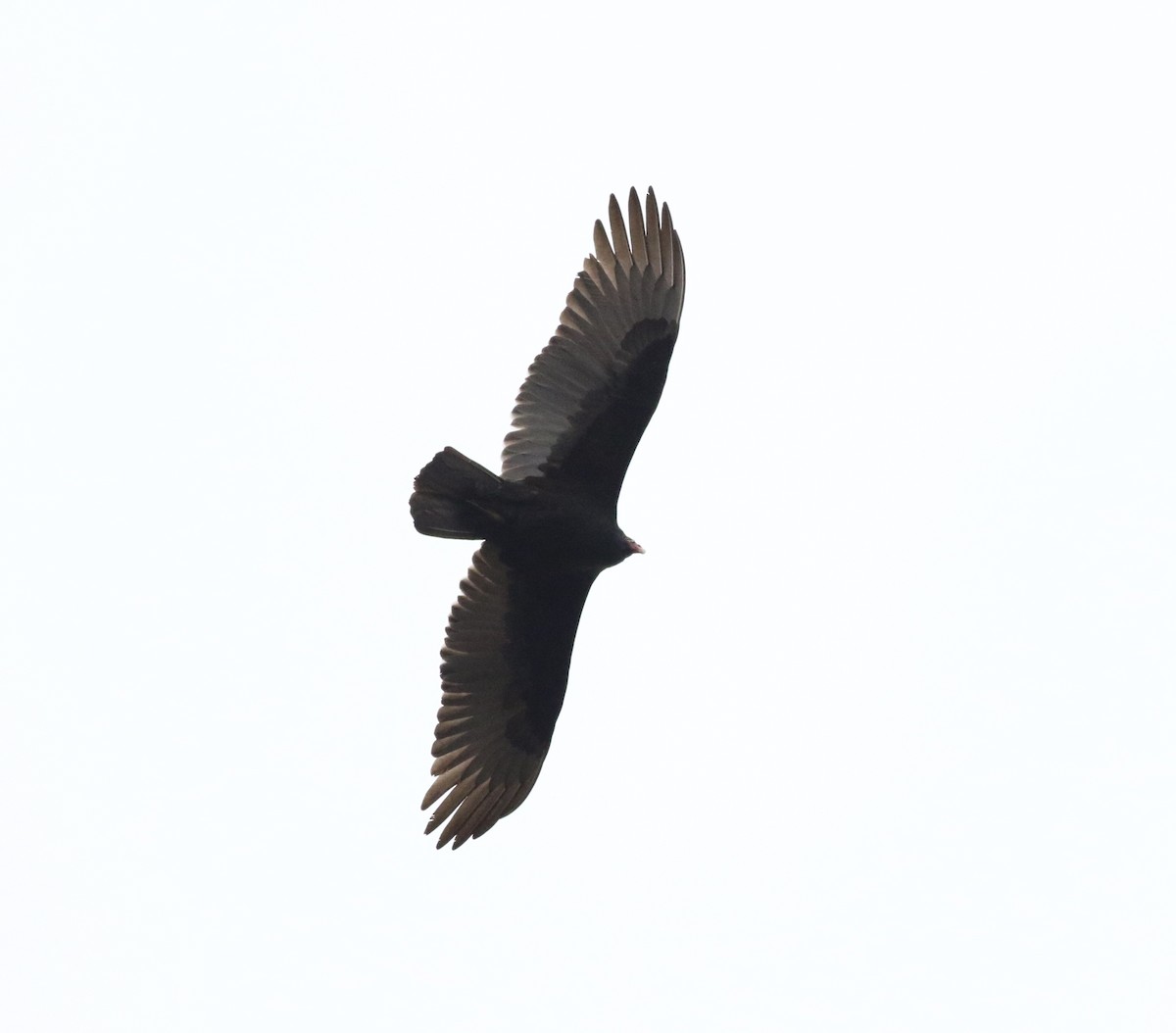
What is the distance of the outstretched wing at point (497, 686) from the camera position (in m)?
12.7

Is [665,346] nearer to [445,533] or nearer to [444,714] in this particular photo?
[445,533]

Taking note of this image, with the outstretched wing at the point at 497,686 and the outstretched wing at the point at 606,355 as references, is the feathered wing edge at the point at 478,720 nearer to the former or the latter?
the outstretched wing at the point at 497,686

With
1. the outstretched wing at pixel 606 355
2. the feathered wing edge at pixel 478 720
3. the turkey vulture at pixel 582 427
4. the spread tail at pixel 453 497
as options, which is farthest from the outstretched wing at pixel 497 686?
the outstretched wing at pixel 606 355

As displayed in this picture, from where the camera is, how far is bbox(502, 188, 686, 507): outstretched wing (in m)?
12.0

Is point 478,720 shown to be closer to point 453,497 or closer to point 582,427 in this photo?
point 453,497

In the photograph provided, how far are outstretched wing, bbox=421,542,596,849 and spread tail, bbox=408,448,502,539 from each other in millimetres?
710

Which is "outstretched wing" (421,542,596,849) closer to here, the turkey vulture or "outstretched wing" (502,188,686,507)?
the turkey vulture

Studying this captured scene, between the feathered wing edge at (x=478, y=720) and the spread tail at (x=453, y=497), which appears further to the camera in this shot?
the feathered wing edge at (x=478, y=720)

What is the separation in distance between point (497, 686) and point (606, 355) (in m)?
2.34

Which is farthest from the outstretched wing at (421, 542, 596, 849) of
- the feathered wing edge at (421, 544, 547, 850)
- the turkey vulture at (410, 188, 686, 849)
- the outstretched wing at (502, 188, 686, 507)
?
the outstretched wing at (502, 188, 686, 507)

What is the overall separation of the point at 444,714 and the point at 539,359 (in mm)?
2440

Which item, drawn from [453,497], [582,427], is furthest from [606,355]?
[453,497]

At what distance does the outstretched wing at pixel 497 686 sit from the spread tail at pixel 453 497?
2.33 feet

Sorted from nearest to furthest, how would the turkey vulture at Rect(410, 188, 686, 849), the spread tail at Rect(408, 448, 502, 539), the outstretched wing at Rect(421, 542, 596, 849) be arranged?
the spread tail at Rect(408, 448, 502, 539)
the turkey vulture at Rect(410, 188, 686, 849)
the outstretched wing at Rect(421, 542, 596, 849)
